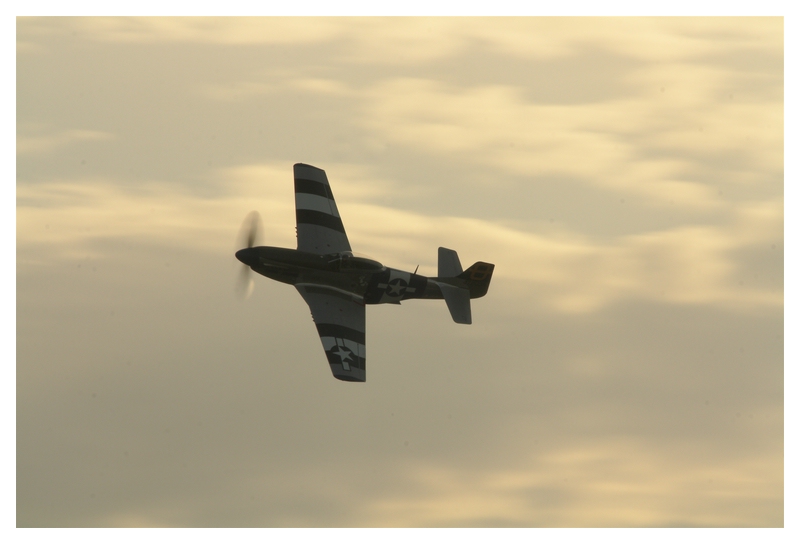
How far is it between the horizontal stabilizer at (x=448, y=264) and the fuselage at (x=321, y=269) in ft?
9.78

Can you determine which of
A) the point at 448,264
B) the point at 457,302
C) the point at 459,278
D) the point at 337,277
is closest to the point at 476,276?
the point at 459,278

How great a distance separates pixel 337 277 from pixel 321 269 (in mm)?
707

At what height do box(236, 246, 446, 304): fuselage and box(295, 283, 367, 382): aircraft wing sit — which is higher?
box(236, 246, 446, 304): fuselage

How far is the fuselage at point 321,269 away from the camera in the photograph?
139 feet

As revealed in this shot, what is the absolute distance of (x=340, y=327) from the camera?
41.3 m

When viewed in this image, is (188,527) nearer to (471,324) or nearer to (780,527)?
(471,324)

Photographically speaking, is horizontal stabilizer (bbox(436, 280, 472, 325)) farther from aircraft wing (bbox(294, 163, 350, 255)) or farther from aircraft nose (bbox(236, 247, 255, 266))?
aircraft nose (bbox(236, 247, 255, 266))

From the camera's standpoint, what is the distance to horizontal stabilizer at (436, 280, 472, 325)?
43719mm

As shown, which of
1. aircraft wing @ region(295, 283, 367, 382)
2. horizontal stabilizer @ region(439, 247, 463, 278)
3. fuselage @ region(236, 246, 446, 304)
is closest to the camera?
aircraft wing @ region(295, 283, 367, 382)

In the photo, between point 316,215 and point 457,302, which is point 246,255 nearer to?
point 316,215

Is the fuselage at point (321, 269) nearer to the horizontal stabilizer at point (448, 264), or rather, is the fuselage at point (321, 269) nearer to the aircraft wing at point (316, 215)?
the aircraft wing at point (316, 215)

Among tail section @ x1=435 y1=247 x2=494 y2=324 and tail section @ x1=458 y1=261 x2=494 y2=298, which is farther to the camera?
tail section @ x1=458 y1=261 x2=494 y2=298

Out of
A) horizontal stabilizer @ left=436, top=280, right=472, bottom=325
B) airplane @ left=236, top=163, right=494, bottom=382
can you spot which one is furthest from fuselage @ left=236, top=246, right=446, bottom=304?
horizontal stabilizer @ left=436, top=280, right=472, bottom=325

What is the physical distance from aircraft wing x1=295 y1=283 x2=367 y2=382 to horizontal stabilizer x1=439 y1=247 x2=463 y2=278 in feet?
14.5
